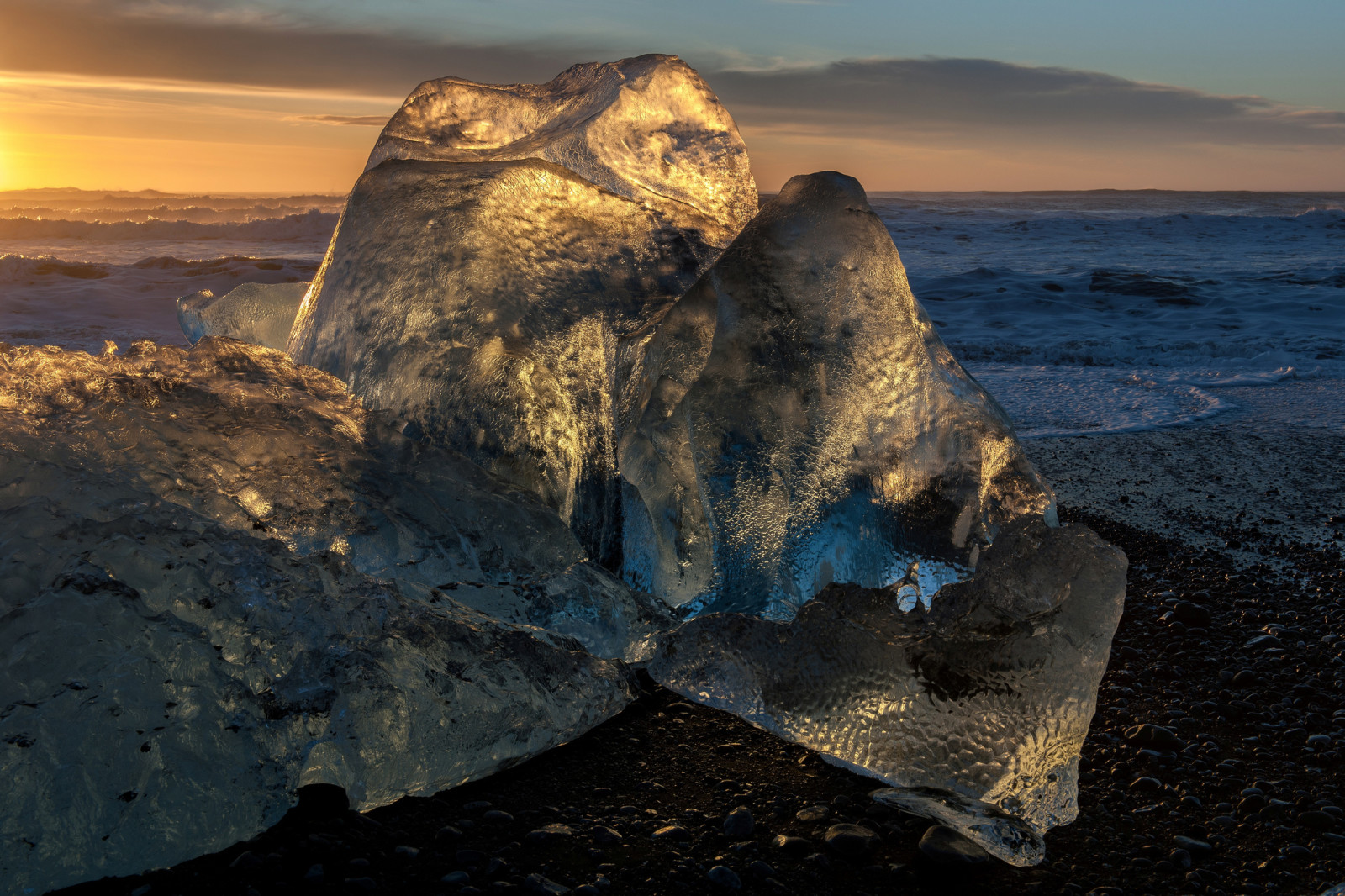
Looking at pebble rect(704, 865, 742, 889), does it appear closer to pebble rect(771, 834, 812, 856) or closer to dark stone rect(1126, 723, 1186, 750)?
pebble rect(771, 834, 812, 856)

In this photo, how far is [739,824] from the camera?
4.96ft

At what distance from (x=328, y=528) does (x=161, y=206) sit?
35.1 metres

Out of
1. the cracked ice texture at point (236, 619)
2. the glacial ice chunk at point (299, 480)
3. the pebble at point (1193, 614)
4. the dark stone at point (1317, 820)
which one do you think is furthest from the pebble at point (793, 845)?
the pebble at point (1193, 614)

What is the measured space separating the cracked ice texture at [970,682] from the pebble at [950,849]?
0.02m

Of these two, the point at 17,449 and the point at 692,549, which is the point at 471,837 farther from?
the point at 17,449

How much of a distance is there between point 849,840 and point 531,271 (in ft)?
5.11

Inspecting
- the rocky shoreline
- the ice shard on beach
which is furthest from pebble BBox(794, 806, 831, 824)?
the ice shard on beach

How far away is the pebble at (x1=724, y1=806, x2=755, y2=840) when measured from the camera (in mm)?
1495

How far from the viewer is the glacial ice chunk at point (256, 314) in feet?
11.0

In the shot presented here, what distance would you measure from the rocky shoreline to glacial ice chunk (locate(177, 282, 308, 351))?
7.29 ft

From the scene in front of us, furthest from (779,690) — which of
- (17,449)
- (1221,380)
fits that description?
(1221,380)

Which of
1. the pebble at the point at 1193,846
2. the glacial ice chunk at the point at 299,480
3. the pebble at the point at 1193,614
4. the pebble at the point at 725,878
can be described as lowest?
the pebble at the point at 725,878

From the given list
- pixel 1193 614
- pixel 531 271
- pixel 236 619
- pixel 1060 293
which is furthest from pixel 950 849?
pixel 1060 293

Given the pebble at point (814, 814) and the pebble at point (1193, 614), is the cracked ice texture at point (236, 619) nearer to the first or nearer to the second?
the pebble at point (814, 814)
